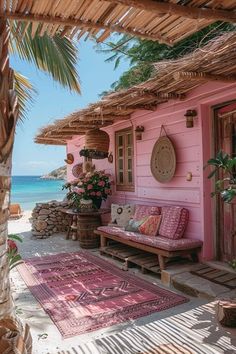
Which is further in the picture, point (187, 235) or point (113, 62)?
point (113, 62)

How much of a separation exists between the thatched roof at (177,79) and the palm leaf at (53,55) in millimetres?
634

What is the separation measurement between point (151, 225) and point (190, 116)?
5.77 feet

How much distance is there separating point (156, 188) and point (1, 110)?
13.0 feet

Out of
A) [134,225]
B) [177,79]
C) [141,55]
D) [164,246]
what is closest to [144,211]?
[134,225]

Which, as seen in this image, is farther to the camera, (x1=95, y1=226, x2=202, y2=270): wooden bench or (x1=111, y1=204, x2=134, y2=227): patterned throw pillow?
(x1=111, y1=204, x2=134, y2=227): patterned throw pillow

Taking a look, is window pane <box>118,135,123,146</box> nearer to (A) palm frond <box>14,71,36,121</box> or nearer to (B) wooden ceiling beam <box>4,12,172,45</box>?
(A) palm frond <box>14,71,36,121</box>

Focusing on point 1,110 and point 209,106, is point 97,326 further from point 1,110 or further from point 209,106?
point 209,106

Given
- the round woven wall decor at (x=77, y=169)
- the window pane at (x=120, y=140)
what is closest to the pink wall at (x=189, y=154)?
the window pane at (x=120, y=140)

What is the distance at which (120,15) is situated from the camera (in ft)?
5.74

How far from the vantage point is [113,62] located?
9.26 m

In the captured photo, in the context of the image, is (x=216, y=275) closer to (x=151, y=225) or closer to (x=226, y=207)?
(x=226, y=207)

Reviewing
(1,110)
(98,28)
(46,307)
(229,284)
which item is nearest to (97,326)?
(46,307)

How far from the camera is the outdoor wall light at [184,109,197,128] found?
4.27 m

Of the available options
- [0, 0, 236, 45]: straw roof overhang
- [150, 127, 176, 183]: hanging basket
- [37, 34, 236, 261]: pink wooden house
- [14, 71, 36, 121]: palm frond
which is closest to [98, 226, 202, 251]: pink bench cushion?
[37, 34, 236, 261]: pink wooden house
